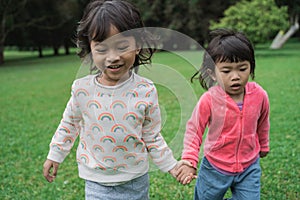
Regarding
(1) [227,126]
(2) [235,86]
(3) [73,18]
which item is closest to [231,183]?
(1) [227,126]

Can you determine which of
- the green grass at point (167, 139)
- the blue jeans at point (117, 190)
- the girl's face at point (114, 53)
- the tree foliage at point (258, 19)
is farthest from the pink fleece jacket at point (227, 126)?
the tree foliage at point (258, 19)

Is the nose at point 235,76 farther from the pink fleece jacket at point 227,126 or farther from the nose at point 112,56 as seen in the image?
the nose at point 112,56

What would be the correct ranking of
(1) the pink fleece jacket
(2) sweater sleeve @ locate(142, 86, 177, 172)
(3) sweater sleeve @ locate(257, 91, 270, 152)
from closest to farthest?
(2) sweater sleeve @ locate(142, 86, 177, 172) → (1) the pink fleece jacket → (3) sweater sleeve @ locate(257, 91, 270, 152)

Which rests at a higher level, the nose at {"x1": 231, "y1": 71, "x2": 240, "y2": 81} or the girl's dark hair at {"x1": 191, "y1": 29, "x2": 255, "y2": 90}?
the girl's dark hair at {"x1": 191, "y1": 29, "x2": 255, "y2": 90}

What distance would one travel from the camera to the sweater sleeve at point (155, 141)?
6.86 ft

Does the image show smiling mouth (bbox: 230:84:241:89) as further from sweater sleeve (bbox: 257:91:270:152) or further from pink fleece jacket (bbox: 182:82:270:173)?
sweater sleeve (bbox: 257:91:270:152)

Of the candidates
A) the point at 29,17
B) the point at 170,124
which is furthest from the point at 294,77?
the point at 29,17

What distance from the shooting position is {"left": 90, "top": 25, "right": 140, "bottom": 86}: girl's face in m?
1.91

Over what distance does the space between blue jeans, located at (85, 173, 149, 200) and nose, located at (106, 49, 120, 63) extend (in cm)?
66

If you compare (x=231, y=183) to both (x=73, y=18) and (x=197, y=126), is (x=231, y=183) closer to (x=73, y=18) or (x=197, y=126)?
(x=197, y=126)

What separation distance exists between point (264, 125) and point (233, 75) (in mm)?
437

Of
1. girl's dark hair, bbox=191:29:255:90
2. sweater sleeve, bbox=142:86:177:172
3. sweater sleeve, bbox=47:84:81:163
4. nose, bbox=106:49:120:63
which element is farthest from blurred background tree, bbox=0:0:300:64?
nose, bbox=106:49:120:63

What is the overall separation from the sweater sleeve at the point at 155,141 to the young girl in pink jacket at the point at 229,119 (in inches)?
8.1

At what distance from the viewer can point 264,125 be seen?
2619 millimetres
